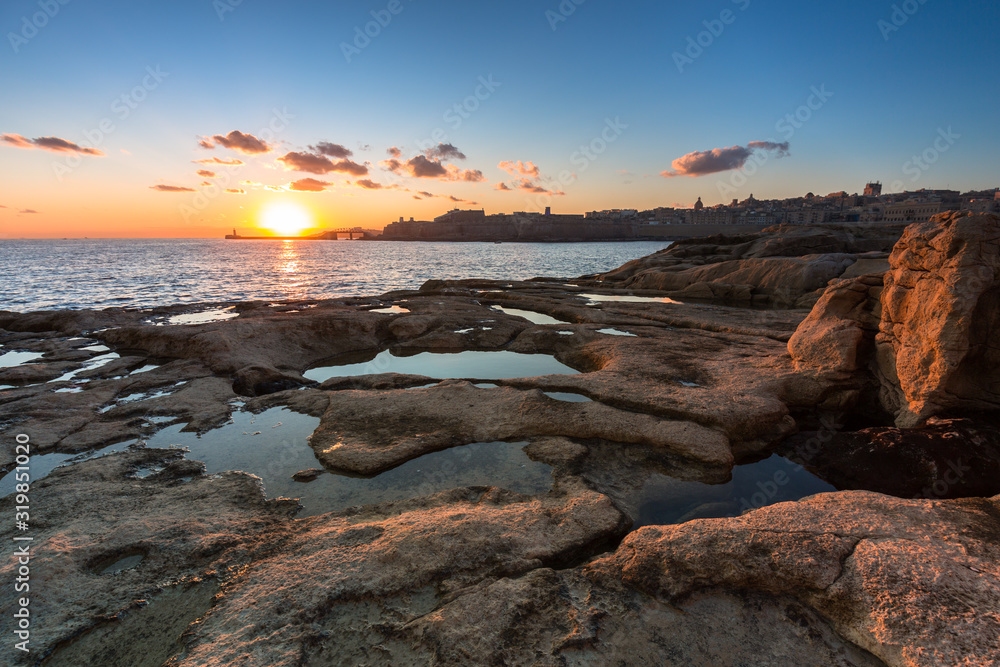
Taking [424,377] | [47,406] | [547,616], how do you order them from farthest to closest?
[424,377] → [47,406] → [547,616]

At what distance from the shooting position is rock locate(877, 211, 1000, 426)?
16.8 feet

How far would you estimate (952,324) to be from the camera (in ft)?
17.0

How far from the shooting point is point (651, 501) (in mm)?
4461

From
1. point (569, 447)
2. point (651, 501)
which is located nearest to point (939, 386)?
point (651, 501)

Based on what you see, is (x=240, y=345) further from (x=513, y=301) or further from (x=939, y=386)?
(x=939, y=386)

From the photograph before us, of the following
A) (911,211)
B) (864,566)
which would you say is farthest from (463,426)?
(911,211)

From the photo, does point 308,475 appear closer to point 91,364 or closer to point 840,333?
point 91,364

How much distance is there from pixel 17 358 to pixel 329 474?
991 cm

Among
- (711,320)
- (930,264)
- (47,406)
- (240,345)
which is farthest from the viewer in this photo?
(711,320)

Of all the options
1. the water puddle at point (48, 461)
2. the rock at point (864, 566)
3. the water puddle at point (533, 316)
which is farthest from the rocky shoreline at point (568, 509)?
the water puddle at point (533, 316)

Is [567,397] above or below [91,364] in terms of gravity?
below

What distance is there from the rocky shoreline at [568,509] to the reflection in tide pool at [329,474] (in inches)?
5.4

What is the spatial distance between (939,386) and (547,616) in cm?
566

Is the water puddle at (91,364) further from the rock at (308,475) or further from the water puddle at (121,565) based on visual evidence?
the water puddle at (121,565)
